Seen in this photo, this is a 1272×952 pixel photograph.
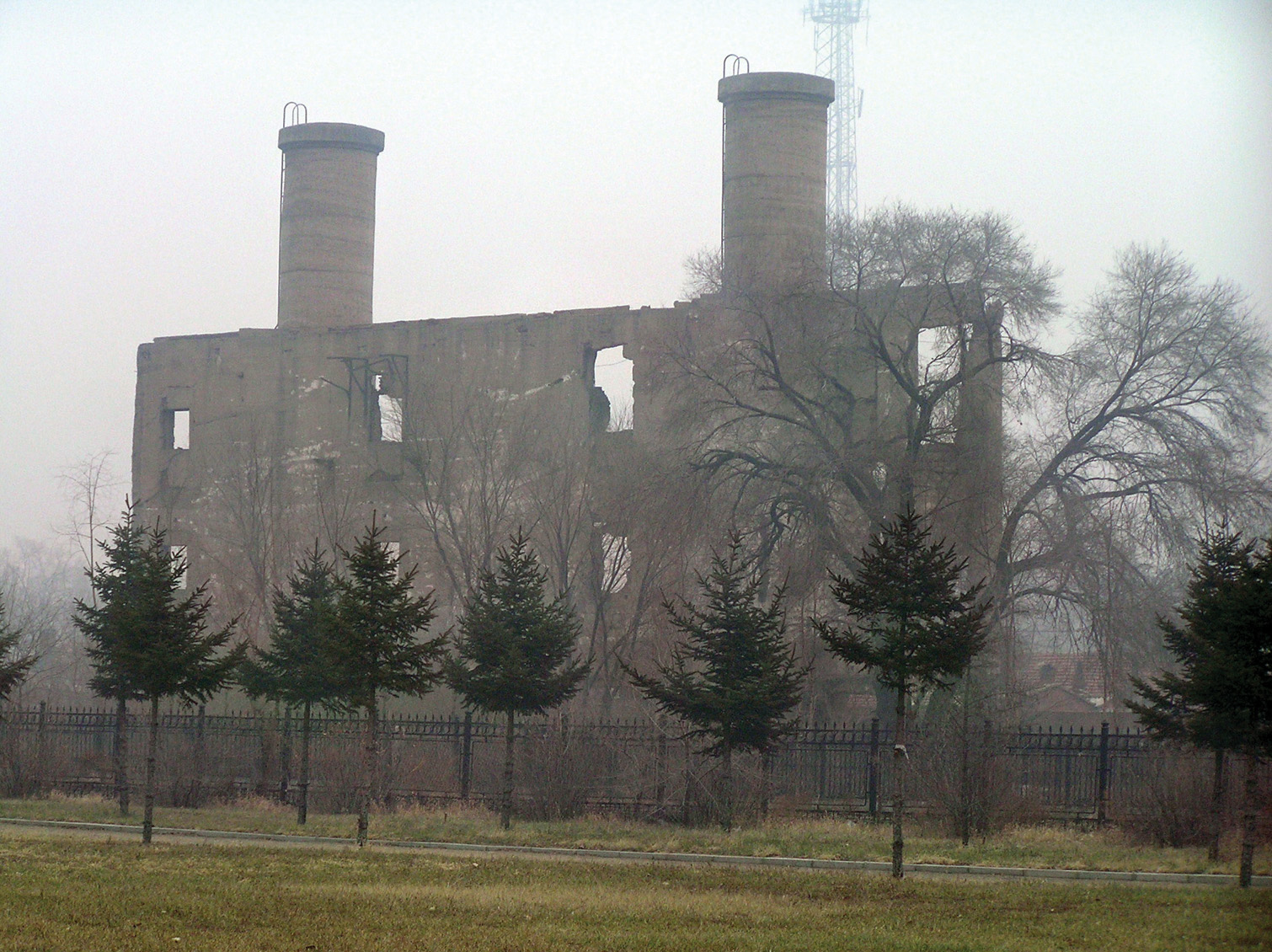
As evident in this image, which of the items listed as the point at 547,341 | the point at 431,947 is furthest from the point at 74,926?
the point at 547,341

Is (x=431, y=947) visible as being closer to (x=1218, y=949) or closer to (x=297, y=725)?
(x=1218, y=949)

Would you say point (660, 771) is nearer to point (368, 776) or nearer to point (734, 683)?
point (734, 683)

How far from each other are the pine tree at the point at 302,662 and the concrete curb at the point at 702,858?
275 centimetres

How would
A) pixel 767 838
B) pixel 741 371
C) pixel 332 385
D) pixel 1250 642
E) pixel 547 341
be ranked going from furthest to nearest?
pixel 332 385
pixel 547 341
pixel 741 371
pixel 767 838
pixel 1250 642

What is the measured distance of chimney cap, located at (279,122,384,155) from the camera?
55531mm

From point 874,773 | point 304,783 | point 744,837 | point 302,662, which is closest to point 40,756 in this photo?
point 302,662

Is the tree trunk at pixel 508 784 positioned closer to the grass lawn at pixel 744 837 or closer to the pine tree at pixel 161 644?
the grass lawn at pixel 744 837

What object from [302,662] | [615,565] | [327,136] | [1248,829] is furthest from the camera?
[327,136]

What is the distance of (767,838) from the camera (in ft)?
70.7

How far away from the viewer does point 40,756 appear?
2905 centimetres

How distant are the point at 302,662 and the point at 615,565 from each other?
1516cm

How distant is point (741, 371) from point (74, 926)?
22.2 meters

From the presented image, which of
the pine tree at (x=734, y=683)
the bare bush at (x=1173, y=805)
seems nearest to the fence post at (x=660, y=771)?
the pine tree at (x=734, y=683)

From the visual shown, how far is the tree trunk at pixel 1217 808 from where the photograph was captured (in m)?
19.9
